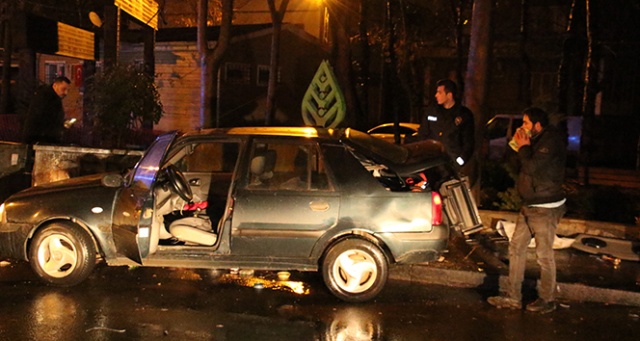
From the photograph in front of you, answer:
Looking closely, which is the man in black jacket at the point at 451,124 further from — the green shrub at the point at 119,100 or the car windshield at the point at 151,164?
the green shrub at the point at 119,100

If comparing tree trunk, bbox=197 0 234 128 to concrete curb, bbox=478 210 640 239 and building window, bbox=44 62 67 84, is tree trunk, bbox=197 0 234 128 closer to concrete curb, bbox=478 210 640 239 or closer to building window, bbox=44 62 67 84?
concrete curb, bbox=478 210 640 239

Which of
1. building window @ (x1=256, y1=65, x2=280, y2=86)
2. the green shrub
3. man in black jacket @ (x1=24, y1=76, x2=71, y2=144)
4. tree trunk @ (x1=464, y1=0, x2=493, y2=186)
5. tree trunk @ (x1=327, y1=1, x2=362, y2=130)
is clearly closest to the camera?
man in black jacket @ (x1=24, y1=76, x2=71, y2=144)

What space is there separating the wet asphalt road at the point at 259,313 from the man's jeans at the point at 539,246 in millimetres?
259

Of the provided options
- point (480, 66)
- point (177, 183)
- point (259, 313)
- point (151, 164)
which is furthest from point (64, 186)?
point (480, 66)

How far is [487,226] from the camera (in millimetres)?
9453

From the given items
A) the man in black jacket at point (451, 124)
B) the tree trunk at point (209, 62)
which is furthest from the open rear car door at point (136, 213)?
the tree trunk at point (209, 62)

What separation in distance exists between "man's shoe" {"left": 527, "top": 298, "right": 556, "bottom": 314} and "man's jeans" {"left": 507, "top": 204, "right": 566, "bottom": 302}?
39mm

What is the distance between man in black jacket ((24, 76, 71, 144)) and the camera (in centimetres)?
957

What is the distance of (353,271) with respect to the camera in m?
6.52

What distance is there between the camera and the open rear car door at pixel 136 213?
6473 millimetres

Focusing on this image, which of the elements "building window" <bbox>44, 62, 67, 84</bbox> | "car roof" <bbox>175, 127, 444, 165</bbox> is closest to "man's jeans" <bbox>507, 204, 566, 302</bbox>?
"car roof" <bbox>175, 127, 444, 165</bbox>

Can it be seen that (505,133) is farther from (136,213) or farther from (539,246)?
(136,213)

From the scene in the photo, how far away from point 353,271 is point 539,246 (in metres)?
1.70

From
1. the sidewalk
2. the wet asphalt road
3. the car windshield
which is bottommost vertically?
the wet asphalt road
